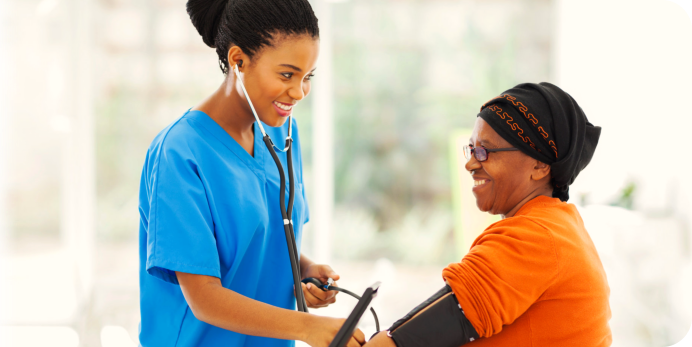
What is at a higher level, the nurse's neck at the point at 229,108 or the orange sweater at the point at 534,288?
the nurse's neck at the point at 229,108

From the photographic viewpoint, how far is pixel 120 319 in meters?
2.96

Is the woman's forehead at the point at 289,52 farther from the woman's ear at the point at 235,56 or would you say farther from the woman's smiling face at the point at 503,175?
the woman's smiling face at the point at 503,175

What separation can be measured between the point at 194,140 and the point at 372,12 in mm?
2432

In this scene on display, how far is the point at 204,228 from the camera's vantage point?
2.96ft

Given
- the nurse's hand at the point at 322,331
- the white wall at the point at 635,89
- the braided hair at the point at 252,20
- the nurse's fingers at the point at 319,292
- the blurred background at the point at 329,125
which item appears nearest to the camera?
the nurse's hand at the point at 322,331

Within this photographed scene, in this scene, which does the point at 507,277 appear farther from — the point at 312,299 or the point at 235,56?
the point at 235,56

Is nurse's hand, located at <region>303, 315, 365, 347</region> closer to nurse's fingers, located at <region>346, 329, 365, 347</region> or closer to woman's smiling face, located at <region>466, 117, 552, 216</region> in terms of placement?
nurse's fingers, located at <region>346, 329, 365, 347</region>

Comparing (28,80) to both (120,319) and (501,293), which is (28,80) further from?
(501,293)

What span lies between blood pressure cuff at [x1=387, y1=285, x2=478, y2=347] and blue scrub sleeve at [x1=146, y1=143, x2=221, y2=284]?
0.39 m

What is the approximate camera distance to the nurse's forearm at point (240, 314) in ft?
2.83

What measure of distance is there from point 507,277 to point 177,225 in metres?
0.63

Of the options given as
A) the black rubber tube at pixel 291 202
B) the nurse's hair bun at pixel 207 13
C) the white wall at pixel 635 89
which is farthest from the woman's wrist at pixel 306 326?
the white wall at pixel 635 89

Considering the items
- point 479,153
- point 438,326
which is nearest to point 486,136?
point 479,153

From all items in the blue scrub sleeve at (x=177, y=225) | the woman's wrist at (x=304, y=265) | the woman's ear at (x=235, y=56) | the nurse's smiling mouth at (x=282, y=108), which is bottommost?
the woman's wrist at (x=304, y=265)
